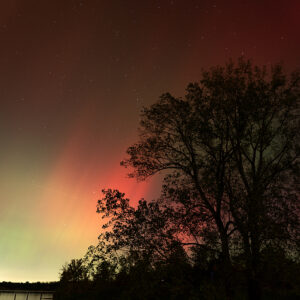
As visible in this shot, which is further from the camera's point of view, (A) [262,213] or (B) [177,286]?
(B) [177,286]

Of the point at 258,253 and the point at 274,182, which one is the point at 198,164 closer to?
the point at 274,182

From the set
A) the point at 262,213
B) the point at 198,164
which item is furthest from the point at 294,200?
the point at 198,164

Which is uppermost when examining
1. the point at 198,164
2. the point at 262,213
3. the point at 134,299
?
the point at 198,164

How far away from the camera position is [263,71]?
25.1m

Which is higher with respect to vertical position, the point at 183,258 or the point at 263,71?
the point at 263,71

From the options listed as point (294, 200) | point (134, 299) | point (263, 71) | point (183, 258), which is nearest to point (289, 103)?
point (263, 71)

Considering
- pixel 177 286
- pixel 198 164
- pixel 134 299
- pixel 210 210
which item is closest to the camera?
pixel 177 286

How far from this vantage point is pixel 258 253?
1886 centimetres

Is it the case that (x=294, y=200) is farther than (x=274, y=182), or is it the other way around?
(x=274, y=182)

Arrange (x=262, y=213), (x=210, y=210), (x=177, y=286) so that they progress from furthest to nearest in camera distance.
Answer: (x=210, y=210) → (x=177, y=286) → (x=262, y=213)

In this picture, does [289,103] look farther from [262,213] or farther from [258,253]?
[258,253]

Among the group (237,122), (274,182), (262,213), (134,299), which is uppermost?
(237,122)

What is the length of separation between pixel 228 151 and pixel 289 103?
20.8 feet

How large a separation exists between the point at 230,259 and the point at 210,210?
163 inches
